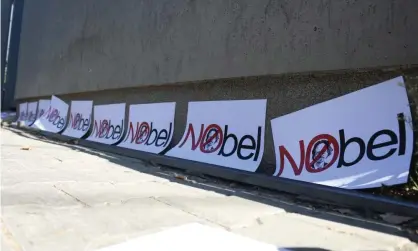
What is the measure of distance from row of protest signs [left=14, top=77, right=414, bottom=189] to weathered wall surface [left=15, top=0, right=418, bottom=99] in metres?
0.43

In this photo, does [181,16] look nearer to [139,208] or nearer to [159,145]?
[159,145]

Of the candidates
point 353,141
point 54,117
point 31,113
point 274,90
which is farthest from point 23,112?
point 353,141

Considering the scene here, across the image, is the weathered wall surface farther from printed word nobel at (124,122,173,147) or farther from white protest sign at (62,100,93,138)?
printed word nobel at (124,122,173,147)

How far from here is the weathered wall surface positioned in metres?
4.93

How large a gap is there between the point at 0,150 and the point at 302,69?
6802 mm

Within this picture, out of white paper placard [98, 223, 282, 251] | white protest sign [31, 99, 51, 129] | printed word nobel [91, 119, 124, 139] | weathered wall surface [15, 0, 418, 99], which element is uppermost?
weathered wall surface [15, 0, 418, 99]

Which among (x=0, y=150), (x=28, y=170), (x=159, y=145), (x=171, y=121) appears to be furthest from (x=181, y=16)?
(x=0, y=150)

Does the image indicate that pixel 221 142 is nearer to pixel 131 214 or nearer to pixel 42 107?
pixel 131 214

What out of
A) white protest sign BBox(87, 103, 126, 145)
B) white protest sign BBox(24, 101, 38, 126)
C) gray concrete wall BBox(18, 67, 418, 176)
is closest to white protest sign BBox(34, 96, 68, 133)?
white protest sign BBox(24, 101, 38, 126)

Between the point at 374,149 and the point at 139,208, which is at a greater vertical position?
the point at 374,149

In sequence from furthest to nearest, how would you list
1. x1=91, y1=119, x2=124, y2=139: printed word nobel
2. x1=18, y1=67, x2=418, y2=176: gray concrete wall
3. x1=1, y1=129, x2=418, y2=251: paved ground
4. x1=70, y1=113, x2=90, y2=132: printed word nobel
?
x1=70, y1=113, x2=90, y2=132: printed word nobel < x1=91, y1=119, x2=124, y2=139: printed word nobel < x1=18, y1=67, x2=418, y2=176: gray concrete wall < x1=1, y1=129, x2=418, y2=251: paved ground

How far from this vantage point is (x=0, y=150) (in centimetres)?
866

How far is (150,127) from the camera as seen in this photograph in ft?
30.3

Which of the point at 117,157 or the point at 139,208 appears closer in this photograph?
the point at 139,208
